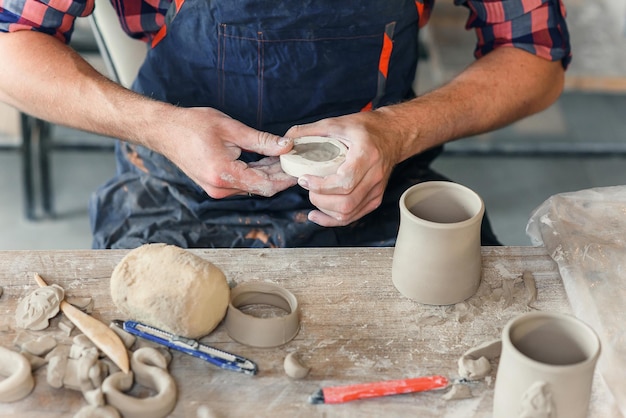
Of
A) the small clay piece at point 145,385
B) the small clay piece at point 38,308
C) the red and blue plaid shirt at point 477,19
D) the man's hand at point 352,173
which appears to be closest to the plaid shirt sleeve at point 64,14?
the red and blue plaid shirt at point 477,19

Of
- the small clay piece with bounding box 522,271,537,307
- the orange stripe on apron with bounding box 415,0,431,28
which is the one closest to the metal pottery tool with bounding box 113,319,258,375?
the small clay piece with bounding box 522,271,537,307

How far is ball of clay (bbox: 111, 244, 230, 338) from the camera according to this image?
3.08 feet

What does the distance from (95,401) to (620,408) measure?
0.58m

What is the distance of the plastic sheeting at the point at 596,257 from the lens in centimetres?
96

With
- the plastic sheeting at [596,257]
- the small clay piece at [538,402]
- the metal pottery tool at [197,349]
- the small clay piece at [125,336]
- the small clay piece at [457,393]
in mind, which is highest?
the small clay piece at [538,402]

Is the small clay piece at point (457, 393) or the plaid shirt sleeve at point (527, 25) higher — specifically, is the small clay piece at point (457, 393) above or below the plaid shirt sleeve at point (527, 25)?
below

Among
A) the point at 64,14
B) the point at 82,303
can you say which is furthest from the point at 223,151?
the point at 64,14

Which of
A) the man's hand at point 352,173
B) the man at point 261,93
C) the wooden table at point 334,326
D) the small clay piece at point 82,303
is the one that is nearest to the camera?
the wooden table at point 334,326

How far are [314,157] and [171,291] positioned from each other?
0.32 m

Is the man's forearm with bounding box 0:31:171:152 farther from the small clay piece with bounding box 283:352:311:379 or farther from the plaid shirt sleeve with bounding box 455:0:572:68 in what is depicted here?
the plaid shirt sleeve with bounding box 455:0:572:68

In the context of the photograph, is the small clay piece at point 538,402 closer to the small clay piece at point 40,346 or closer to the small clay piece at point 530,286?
the small clay piece at point 530,286

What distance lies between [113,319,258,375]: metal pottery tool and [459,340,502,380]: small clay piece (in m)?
0.25

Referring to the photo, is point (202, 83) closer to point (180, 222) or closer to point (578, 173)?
point (180, 222)

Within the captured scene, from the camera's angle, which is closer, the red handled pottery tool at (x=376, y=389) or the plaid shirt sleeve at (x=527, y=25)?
the red handled pottery tool at (x=376, y=389)
